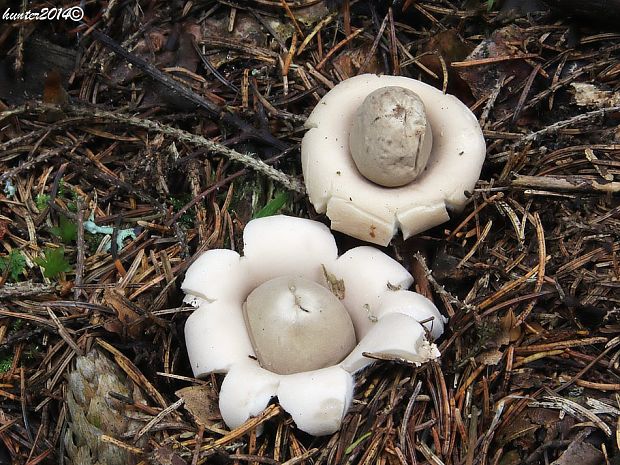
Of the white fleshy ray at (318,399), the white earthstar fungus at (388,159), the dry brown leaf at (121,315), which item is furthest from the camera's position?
the white earthstar fungus at (388,159)

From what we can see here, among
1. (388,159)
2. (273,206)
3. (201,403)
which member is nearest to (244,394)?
(201,403)

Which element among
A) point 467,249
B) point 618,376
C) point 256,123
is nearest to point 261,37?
point 256,123

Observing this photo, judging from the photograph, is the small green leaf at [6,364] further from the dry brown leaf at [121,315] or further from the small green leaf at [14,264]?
the dry brown leaf at [121,315]

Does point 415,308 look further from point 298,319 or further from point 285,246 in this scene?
point 285,246

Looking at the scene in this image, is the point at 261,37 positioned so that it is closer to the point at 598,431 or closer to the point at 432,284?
the point at 432,284

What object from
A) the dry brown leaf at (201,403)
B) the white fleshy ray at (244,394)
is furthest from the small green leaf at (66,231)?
the white fleshy ray at (244,394)

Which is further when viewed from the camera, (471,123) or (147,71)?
(147,71)

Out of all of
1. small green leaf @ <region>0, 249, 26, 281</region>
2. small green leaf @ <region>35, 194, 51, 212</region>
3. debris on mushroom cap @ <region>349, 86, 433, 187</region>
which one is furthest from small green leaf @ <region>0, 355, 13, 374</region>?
debris on mushroom cap @ <region>349, 86, 433, 187</region>
